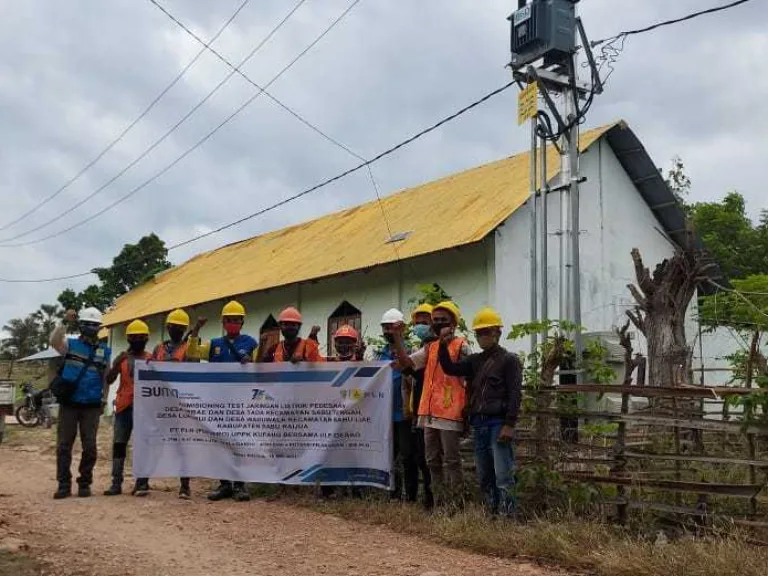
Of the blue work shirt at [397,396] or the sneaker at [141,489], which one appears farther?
the sneaker at [141,489]

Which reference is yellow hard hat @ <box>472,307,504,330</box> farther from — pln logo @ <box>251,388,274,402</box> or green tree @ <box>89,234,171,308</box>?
green tree @ <box>89,234,171,308</box>

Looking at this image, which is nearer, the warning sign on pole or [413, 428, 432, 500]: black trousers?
[413, 428, 432, 500]: black trousers

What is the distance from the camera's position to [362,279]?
1602cm

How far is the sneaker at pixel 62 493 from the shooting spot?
7629 mm

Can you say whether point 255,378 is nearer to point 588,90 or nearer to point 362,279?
point 588,90

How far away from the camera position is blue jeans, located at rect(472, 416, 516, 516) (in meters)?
6.07

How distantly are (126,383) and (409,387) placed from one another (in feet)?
9.92

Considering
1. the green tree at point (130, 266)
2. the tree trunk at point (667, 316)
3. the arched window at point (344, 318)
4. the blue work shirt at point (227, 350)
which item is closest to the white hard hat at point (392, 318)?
the blue work shirt at point (227, 350)

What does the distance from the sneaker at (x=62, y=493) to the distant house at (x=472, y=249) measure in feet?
21.6

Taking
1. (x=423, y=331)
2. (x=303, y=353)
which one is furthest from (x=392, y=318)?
(x=303, y=353)

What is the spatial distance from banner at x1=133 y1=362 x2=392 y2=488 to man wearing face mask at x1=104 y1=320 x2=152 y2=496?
0.20m

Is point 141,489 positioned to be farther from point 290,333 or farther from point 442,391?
point 442,391

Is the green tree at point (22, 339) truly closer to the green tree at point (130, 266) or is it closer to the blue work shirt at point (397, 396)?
the green tree at point (130, 266)

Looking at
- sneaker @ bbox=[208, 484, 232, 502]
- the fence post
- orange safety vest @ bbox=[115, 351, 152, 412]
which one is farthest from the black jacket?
orange safety vest @ bbox=[115, 351, 152, 412]
